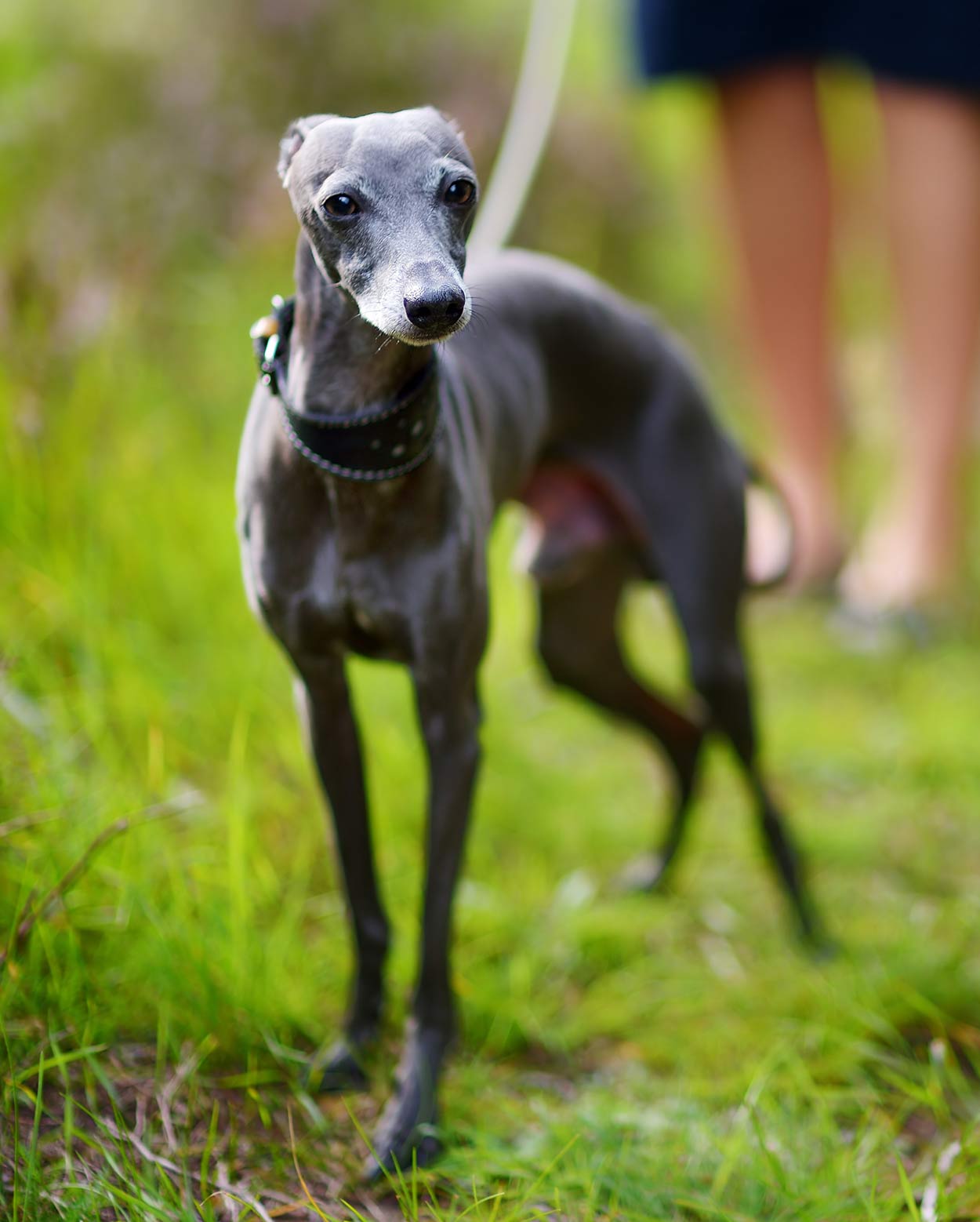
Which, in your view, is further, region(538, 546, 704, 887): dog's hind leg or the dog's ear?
region(538, 546, 704, 887): dog's hind leg

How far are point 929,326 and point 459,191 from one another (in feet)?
8.40

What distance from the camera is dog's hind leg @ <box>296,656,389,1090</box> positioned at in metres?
1.69

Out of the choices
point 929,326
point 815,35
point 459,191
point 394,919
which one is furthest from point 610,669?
point 815,35

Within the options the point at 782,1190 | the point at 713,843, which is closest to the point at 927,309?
the point at 713,843

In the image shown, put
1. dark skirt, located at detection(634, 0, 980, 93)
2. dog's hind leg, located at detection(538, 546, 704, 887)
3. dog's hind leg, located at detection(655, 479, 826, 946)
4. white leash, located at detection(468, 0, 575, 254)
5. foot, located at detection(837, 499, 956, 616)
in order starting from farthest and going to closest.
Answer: foot, located at detection(837, 499, 956, 616) < dark skirt, located at detection(634, 0, 980, 93) < white leash, located at detection(468, 0, 575, 254) < dog's hind leg, located at detection(538, 546, 704, 887) < dog's hind leg, located at detection(655, 479, 826, 946)

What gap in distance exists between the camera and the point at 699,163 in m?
6.47

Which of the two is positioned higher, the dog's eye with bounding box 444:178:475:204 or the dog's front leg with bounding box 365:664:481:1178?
the dog's eye with bounding box 444:178:475:204

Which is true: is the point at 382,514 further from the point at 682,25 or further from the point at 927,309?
the point at 927,309

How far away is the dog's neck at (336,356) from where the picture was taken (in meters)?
1.47

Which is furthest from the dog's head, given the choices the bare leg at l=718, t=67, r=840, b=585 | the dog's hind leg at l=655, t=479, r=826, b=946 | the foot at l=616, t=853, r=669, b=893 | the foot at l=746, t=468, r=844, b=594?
the foot at l=746, t=468, r=844, b=594

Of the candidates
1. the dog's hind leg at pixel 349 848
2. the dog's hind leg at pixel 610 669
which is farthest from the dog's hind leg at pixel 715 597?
the dog's hind leg at pixel 349 848

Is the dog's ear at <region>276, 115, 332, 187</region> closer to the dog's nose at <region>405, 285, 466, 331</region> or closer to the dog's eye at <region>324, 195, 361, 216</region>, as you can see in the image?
the dog's eye at <region>324, 195, 361, 216</region>

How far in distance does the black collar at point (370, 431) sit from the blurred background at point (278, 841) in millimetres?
659

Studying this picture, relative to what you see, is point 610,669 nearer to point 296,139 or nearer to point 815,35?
point 296,139
